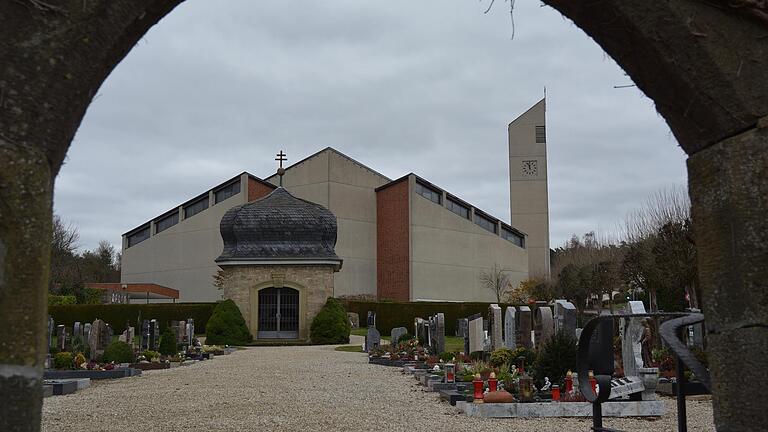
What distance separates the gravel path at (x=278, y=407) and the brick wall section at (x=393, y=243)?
31.0 metres

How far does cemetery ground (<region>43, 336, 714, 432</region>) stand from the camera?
860cm

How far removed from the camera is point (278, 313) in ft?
101

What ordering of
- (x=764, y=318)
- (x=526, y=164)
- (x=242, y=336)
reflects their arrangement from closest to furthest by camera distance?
(x=764, y=318) → (x=242, y=336) → (x=526, y=164)

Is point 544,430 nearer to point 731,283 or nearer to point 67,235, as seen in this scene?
point 731,283

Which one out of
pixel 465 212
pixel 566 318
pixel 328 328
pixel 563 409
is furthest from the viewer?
pixel 465 212

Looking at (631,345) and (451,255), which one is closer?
(631,345)

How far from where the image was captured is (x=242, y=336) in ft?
95.1

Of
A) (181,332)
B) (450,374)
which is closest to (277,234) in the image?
(181,332)

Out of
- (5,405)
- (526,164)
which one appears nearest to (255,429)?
(5,405)

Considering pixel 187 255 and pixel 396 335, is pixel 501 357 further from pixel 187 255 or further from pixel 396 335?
pixel 187 255

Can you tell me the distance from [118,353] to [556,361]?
11168mm

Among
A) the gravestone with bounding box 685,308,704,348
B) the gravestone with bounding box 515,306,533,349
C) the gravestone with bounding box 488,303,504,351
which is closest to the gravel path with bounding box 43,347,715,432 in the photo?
the gravestone with bounding box 488,303,504,351

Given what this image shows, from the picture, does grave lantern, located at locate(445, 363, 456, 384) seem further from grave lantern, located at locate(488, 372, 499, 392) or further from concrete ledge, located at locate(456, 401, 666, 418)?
concrete ledge, located at locate(456, 401, 666, 418)

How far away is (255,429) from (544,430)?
322cm
